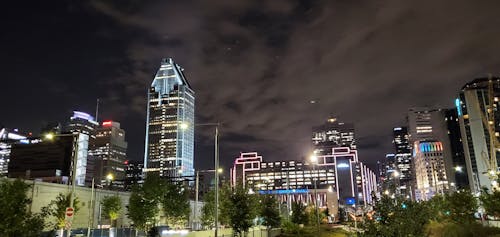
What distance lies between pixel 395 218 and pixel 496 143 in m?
177

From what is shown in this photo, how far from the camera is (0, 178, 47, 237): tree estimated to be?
2075cm

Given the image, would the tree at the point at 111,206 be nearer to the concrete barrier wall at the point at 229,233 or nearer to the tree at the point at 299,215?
the concrete barrier wall at the point at 229,233

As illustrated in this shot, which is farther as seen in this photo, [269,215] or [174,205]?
[174,205]

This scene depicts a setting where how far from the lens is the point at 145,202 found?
177 feet

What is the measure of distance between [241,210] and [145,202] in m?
21.7

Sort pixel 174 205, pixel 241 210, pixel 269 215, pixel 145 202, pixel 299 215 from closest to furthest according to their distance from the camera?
pixel 241 210
pixel 145 202
pixel 269 215
pixel 174 205
pixel 299 215

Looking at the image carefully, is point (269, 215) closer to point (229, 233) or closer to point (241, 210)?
point (229, 233)

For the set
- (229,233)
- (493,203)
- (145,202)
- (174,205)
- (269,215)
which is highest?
(145,202)

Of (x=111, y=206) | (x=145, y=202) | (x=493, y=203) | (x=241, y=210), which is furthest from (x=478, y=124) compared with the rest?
(x=241, y=210)

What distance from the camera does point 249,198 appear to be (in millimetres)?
37656

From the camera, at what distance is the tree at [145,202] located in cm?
5291

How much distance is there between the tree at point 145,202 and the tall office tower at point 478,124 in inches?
6192

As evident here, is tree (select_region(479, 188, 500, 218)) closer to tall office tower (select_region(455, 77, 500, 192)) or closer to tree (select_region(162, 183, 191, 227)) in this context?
tree (select_region(162, 183, 191, 227))

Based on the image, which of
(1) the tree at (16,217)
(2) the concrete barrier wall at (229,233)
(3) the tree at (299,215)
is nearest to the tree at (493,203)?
(2) the concrete barrier wall at (229,233)
